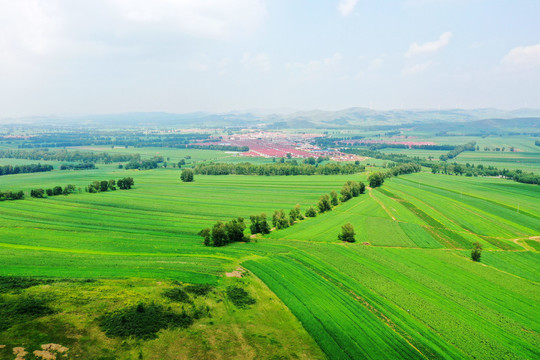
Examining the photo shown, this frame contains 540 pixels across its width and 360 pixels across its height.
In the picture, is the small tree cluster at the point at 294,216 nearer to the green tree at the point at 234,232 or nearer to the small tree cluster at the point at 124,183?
the green tree at the point at 234,232

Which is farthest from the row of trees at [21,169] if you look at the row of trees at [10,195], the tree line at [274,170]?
the tree line at [274,170]

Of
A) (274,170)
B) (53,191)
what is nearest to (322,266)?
(53,191)

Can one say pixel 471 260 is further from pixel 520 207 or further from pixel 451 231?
pixel 520 207

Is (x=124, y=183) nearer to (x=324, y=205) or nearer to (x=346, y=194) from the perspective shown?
(x=324, y=205)

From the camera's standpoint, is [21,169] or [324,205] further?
[21,169]

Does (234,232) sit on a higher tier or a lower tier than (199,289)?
higher

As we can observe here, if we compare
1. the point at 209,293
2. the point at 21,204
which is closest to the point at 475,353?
the point at 209,293
